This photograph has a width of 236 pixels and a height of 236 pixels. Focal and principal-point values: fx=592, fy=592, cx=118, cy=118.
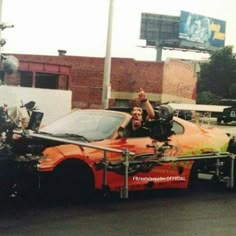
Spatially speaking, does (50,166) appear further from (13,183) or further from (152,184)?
(152,184)

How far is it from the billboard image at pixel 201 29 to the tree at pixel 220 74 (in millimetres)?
5997

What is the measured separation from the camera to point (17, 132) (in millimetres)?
6969

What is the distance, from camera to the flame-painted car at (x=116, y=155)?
7328 millimetres

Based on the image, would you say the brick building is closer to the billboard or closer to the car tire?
the billboard

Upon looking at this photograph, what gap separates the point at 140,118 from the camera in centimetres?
836

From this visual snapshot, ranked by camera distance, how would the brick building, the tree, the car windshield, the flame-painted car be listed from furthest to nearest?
1. the tree
2. the brick building
3. the car windshield
4. the flame-painted car

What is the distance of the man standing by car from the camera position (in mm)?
8297

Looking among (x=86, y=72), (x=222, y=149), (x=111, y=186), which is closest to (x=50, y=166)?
(x=111, y=186)

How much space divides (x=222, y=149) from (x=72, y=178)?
2.89 m

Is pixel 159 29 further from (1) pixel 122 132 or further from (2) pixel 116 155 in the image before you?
(2) pixel 116 155

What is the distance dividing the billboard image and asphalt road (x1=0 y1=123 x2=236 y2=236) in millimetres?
72371

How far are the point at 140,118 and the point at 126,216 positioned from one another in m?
1.72

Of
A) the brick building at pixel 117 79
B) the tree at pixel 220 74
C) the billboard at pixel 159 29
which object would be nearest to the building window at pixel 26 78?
the brick building at pixel 117 79

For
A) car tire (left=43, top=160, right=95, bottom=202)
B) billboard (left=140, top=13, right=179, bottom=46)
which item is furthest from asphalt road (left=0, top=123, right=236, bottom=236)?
billboard (left=140, top=13, right=179, bottom=46)
